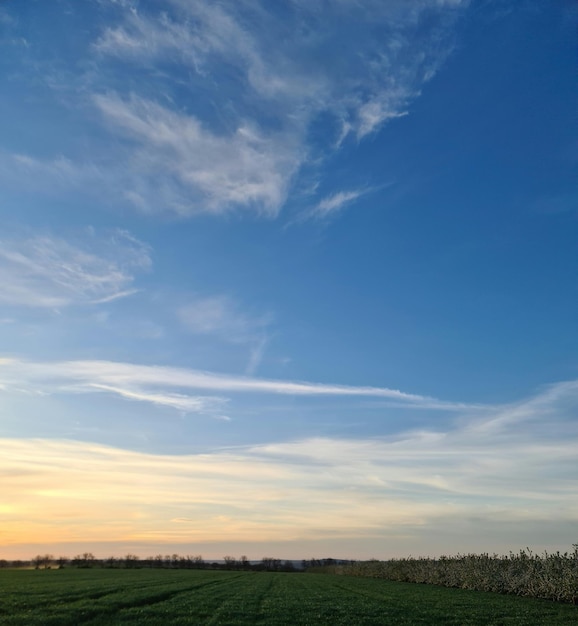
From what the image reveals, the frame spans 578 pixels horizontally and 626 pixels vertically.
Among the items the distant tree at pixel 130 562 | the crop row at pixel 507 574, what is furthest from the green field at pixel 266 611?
the distant tree at pixel 130 562

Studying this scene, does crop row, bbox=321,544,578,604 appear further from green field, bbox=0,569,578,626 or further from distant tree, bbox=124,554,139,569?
distant tree, bbox=124,554,139,569

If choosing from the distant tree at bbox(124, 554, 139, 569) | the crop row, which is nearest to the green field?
the crop row

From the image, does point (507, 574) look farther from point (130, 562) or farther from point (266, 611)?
point (130, 562)

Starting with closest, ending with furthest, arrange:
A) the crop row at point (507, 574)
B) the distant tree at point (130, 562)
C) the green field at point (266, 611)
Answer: the green field at point (266, 611) → the crop row at point (507, 574) → the distant tree at point (130, 562)

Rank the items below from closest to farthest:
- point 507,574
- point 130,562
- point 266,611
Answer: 1. point 266,611
2. point 507,574
3. point 130,562

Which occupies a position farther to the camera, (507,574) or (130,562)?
(130,562)

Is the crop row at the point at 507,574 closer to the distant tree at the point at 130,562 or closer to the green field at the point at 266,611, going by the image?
the green field at the point at 266,611

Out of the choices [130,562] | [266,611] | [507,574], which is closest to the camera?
[266,611]

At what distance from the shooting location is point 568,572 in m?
41.5

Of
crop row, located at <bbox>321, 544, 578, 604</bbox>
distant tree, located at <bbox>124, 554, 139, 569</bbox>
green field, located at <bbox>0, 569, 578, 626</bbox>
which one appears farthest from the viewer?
distant tree, located at <bbox>124, 554, 139, 569</bbox>

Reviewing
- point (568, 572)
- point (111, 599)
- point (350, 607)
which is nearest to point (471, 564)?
point (568, 572)

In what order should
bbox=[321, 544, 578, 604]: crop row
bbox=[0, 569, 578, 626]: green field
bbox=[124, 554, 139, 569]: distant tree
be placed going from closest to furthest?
bbox=[0, 569, 578, 626]: green field, bbox=[321, 544, 578, 604]: crop row, bbox=[124, 554, 139, 569]: distant tree

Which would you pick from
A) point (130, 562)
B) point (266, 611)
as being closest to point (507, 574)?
point (266, 611)

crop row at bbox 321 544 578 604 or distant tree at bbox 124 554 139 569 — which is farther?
distant tree at bbox 124 554 139 569
